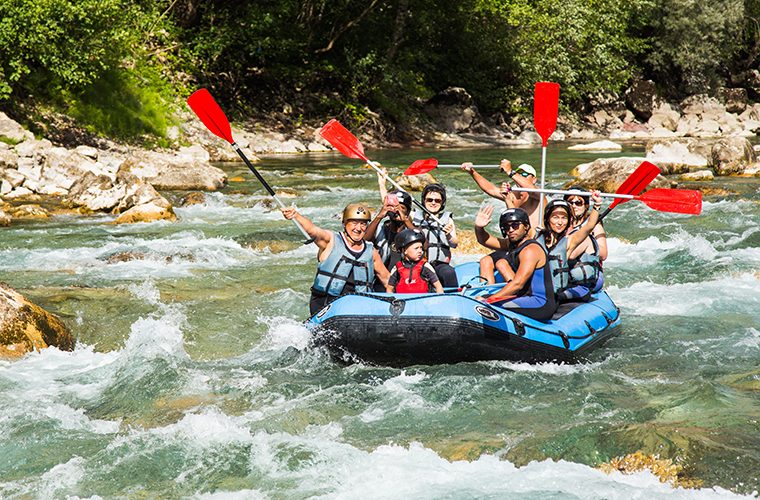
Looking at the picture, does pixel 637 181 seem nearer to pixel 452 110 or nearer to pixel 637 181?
pixel 637 181

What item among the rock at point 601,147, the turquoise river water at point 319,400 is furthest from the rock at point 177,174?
the rock at point 601,147

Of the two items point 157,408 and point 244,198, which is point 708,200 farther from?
point 157,408

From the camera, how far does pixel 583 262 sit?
6102 mm

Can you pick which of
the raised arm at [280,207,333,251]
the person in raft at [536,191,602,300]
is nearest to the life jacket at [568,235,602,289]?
the person in raft at [536,191,602,300]

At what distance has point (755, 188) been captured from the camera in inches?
514

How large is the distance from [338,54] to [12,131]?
11118mm

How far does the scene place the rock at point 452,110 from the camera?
80.6ft

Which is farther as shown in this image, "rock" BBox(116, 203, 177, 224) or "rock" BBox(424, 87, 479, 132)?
"rock" BBox(424, 87, 479, 132)

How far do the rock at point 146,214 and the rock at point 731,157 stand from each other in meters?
9.95

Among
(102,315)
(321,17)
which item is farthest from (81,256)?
(321,17)

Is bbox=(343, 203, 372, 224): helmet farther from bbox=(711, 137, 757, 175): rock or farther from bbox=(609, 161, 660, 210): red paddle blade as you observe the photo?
bbox=(711, 137, 757, 175): rock

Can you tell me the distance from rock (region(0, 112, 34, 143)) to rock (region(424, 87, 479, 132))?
1302 centimetres

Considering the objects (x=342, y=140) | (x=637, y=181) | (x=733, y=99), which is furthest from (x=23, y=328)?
(x=733, y=99)

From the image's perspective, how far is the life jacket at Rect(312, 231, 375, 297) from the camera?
5.64 meters
